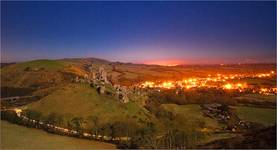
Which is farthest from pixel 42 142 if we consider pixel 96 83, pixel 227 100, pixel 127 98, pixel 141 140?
pixel 227 100

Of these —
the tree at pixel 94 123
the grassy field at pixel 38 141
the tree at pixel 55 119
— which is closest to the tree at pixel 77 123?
the tree at pixel 94 123

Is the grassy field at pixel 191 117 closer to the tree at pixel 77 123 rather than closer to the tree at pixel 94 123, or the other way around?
the tree at pixel 94 123

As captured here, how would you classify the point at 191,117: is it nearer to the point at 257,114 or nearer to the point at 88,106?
the point at 257,114

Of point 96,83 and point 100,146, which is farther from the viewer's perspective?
point 96,83

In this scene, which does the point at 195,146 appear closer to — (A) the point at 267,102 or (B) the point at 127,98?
(B) the point at 127,98

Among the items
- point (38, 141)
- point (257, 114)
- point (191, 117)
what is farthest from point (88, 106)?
point (257, 114)

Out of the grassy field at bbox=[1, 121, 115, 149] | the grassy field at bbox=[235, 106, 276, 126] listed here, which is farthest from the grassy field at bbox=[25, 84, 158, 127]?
the grassy field at bbox=[235, 106, 276, 126]

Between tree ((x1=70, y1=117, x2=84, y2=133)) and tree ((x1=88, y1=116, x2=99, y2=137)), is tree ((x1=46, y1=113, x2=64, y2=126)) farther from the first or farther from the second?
tree ((x1=88, y1=116, x2=99, y2=137))
